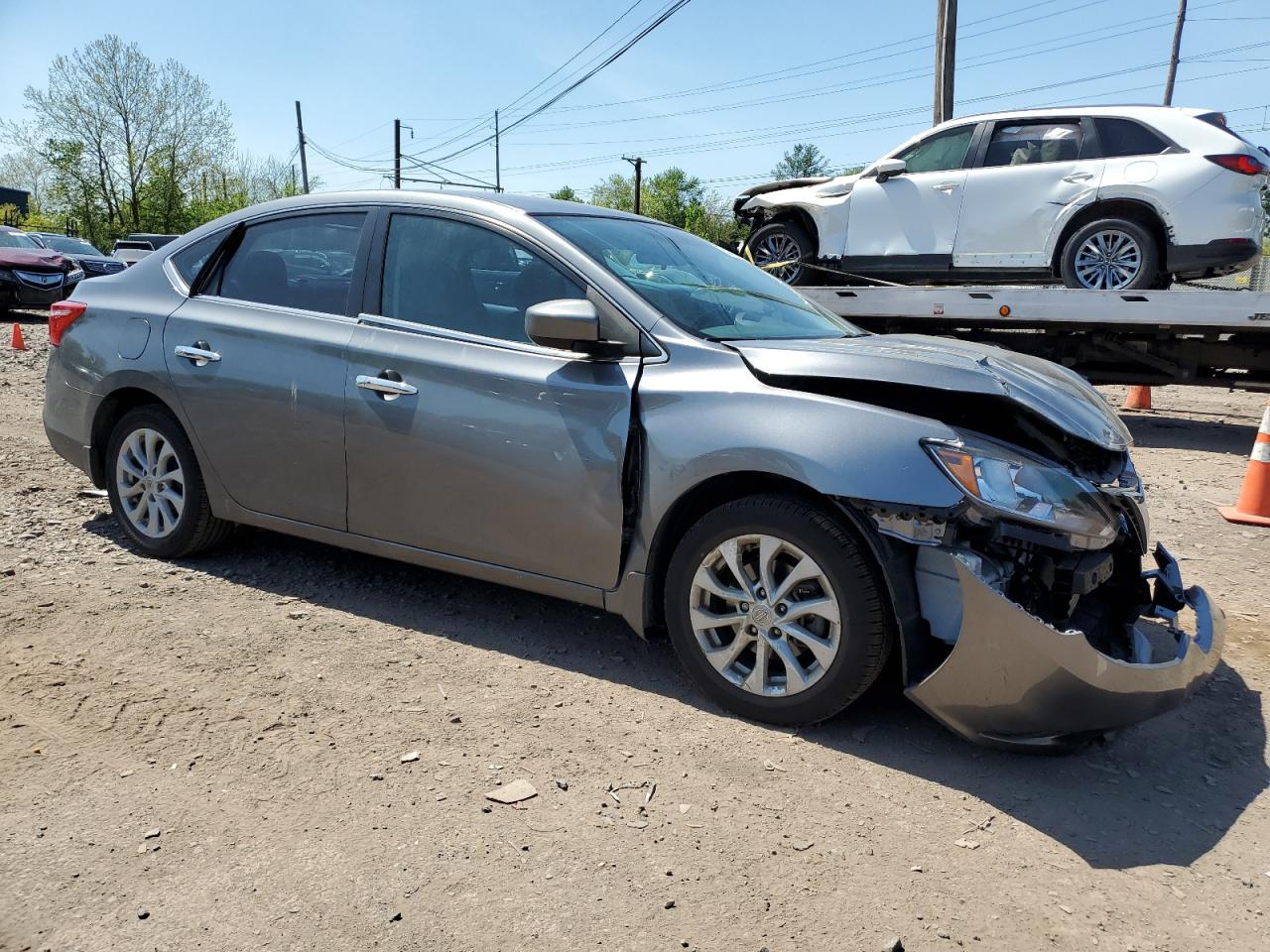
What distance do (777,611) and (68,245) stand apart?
23071mm

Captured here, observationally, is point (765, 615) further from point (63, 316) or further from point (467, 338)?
point (63, 316)

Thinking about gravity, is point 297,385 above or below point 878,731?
above

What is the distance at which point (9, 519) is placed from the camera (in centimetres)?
524

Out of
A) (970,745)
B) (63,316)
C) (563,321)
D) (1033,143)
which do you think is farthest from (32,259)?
(970,745)

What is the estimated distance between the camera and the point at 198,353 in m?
4.34

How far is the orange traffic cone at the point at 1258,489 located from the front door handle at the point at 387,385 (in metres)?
4.88

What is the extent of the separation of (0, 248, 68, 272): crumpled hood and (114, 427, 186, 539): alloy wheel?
49.3ft

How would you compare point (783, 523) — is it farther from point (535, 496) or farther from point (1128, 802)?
point (1128, 802)

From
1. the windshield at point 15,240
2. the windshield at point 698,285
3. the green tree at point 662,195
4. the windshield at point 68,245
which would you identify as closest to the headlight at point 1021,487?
the windshield at point 698,285

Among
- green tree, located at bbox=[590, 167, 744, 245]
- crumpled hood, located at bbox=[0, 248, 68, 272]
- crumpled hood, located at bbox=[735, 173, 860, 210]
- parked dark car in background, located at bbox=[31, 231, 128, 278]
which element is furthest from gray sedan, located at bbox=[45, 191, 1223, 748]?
green tree, located at bbox=[590, 167, 744, 245]

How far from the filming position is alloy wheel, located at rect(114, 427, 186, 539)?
4.56 metres

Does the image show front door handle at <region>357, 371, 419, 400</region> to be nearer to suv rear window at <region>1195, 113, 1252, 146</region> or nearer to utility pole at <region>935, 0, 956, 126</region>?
suv rear window at <region>1195, 113, 1252, 146</region>

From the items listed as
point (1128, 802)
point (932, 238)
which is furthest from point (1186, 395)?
point (1128, 802)

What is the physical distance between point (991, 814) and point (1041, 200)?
685 centimetres
